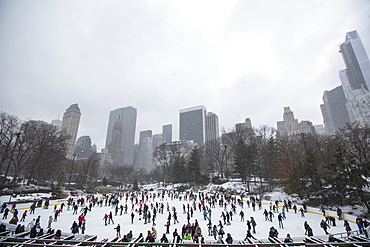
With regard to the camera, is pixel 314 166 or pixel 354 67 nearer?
pixel 314 166

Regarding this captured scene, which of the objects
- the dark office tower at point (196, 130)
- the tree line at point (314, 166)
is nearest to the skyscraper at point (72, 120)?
the dark office tower at point (196, 130)

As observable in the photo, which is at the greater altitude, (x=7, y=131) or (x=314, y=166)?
(x=7, y=131)

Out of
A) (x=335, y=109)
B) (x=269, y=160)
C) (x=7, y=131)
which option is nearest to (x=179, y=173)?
(x=269, y=160)

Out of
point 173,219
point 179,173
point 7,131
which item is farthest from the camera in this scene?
point 179,173

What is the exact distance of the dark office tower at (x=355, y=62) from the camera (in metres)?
156

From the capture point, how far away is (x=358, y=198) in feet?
60.6

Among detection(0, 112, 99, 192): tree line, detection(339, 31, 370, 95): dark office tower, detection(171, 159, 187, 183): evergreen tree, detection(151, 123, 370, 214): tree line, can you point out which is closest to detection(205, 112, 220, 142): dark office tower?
detection(339, 31, 370, 95): dark office tower

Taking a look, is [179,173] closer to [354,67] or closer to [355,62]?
[354,67]

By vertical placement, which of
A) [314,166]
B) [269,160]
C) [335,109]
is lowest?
[314,166]

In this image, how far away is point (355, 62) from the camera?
165 m

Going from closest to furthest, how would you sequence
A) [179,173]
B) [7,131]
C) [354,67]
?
[7,131], [179,173], [354,67]

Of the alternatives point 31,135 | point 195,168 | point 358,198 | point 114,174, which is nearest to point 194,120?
point 114,174

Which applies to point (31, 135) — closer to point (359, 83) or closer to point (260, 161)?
point (260, 161)

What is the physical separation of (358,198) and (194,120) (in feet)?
595
